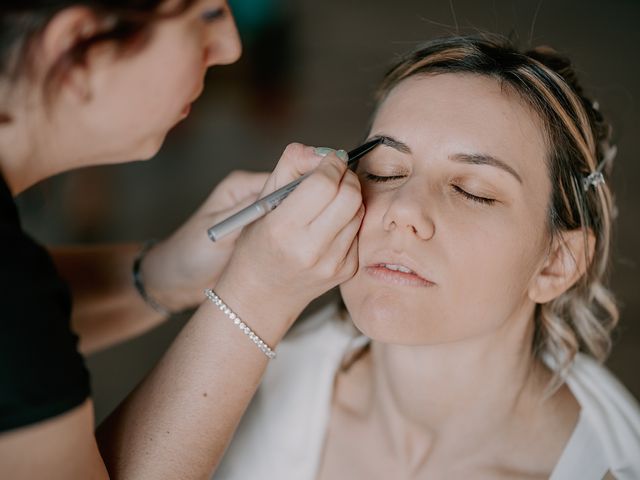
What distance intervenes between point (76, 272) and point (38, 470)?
30.2 inches

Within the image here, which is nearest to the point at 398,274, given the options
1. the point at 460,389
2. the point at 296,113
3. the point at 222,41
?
the point at 460,389

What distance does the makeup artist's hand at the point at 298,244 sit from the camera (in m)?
1.10

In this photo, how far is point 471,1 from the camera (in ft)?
16.0

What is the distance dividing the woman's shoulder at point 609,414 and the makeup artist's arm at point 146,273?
2.64 ft

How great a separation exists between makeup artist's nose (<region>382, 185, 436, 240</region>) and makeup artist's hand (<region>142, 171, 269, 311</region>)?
1.12ft

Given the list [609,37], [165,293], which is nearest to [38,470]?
[165,293]

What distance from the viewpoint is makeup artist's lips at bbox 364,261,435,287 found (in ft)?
4.14

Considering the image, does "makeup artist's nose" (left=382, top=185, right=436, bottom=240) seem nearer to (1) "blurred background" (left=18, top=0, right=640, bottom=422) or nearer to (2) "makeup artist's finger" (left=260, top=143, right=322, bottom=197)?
(2) "makeup artist's finger" (left=260, top=143, right=322, bottom=197)

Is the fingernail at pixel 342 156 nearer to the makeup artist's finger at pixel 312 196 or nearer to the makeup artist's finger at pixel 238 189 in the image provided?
the makeup artist's finger at pixel 312 196

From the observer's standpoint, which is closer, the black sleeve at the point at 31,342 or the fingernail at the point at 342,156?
the black sleeve at the point at 31,342

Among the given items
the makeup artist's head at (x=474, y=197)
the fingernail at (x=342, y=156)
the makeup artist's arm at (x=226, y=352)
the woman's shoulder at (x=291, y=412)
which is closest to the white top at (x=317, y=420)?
the woman's shoulder at (x=291, y=412)

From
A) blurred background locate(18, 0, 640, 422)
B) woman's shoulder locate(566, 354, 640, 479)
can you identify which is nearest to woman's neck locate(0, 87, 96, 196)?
woman's shoulder locate(566, 354, 640, 479)

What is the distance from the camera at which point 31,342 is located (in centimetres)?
90

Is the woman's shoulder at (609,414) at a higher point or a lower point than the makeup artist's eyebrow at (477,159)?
lower
